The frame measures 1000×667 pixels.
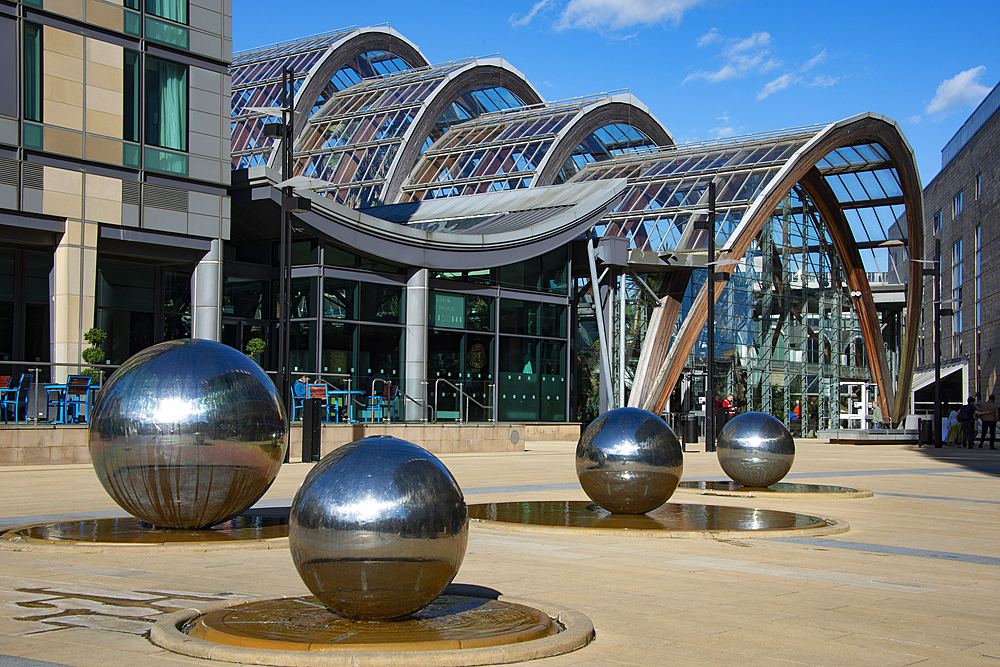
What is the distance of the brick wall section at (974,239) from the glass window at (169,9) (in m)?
54.3

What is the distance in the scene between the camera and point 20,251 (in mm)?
28859

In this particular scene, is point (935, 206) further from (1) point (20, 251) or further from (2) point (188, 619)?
(2) point (188, 619)

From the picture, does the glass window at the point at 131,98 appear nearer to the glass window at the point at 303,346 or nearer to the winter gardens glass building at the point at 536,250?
the winter gardens glass building at the point at 536,250

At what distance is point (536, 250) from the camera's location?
127 feet

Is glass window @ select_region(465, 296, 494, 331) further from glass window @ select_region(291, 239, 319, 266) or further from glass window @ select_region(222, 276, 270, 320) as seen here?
glass window @ select_region(222, 276, 270, 320)

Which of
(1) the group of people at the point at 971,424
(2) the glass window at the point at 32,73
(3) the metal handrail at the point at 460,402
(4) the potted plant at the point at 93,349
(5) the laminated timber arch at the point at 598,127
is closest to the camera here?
(4) the potted plant at the point at 93,349

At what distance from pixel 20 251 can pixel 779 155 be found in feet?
116

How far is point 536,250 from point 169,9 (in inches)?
604

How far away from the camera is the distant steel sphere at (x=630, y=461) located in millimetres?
11555

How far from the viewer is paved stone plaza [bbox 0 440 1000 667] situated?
5.46 m

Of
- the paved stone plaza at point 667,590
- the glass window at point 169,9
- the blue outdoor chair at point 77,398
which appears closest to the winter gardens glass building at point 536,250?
the glass window at point 169,9

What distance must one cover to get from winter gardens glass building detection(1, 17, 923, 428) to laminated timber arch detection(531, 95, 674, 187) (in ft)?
0.47

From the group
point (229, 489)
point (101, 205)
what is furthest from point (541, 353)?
point (229, 489)

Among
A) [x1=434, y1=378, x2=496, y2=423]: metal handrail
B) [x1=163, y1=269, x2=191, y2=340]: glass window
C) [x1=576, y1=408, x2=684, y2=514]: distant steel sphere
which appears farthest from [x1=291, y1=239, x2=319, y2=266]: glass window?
[x1=576, y1=408, x2=684, y2=514]: distant steel sphere
